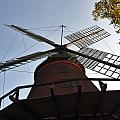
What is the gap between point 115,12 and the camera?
12352 mm

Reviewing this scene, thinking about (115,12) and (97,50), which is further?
(97,50)

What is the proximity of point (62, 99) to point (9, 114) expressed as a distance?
7.81ft

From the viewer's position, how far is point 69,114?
11328 millimetres

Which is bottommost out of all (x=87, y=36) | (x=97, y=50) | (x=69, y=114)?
(x=69, y=114)

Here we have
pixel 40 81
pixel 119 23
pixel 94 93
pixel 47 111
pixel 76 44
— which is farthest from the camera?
pixel 76 44

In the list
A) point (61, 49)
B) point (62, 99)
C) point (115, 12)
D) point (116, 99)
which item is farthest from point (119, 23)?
point (61, 49)

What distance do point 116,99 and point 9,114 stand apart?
13.2ft

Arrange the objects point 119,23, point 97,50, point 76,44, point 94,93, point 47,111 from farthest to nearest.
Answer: point 76,44, point 97,50, point 119,23, point 47,111, point 94,93

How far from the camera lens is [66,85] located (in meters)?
13.2

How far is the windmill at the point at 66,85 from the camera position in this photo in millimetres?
9891

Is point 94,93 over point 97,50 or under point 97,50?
under

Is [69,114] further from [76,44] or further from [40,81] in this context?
[76,44]

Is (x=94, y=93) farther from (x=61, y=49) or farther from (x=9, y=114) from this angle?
(x=61, y=49)

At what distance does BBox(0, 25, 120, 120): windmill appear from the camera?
Answer: 989 cm
